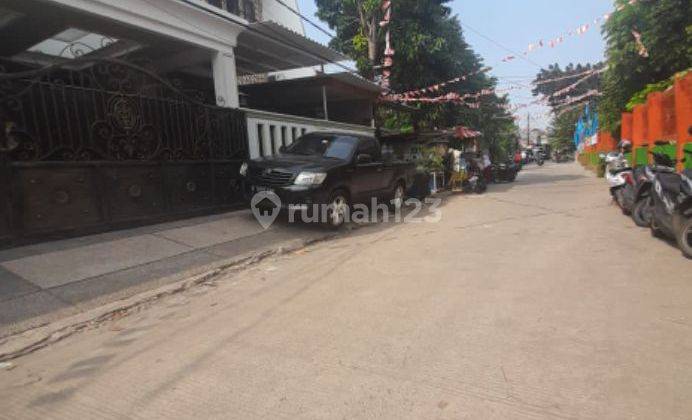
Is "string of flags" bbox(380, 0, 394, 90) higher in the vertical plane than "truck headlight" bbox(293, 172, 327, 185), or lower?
higher

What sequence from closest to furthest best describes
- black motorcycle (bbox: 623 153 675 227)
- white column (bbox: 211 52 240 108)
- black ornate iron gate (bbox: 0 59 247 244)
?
black ornate iron gate (bbox: 0 59 247 244) < black motorcycle (bbox: 623 153 675 227) < white column (bbox: 211 52 240 108)

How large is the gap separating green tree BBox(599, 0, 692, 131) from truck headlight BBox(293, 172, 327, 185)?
33.9 feet

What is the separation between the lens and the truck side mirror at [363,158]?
8161mm

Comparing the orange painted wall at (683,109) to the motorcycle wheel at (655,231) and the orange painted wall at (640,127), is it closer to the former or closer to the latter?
the orange painted wall at (640,127)

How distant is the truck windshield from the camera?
8.05 meters

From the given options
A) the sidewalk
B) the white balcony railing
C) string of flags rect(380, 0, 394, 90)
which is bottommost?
the sidewalk

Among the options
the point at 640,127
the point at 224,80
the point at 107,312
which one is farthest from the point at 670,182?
the point at 224,80

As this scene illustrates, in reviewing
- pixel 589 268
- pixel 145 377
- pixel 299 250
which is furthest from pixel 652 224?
pixel 145 377

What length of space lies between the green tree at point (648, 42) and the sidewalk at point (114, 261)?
1161cm

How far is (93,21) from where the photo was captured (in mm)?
7438

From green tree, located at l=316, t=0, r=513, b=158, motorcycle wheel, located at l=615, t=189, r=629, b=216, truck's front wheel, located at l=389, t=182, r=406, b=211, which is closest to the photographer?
motorcycle wheel, located at l=615, t=189, r=629, b=216

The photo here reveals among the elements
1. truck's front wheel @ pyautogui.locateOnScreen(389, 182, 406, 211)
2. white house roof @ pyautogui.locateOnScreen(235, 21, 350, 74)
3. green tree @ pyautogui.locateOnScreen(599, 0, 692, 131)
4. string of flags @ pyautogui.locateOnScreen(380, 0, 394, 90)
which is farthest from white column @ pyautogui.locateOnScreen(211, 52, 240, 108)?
green tree @ pyautogui.locateOnScreen(599, 0, 692, 131)

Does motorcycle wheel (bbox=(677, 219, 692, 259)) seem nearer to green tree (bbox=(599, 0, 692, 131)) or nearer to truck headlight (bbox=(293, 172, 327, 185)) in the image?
truck headlight (bbox=(293, 172, 327, 185))

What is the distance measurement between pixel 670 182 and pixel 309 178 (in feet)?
16.9
